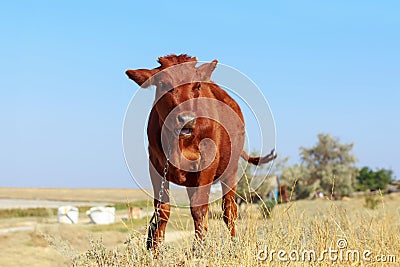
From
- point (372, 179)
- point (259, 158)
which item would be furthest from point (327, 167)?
point (259, 158)

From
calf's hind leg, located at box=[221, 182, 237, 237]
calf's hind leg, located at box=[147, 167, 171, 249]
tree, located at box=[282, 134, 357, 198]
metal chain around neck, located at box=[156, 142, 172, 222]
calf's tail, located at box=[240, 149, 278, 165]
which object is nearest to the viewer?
metal chain around neck, located at box=[156, 142, 172, 222]

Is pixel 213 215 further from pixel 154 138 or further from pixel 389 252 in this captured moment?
pixel 389 252

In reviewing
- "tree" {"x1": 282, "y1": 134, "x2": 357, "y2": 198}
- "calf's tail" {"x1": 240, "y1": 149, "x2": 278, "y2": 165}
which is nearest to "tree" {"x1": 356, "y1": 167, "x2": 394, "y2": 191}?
"tree" {"x1": 282, "y1": 134, "x2": 357, "y2": 198}

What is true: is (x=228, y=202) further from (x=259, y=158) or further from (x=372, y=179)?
(x=372, y=179)

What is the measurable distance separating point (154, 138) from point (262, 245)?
68.1 inches

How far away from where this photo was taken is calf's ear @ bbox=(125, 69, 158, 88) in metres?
6.94

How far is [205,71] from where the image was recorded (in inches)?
279

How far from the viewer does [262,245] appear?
623 cm

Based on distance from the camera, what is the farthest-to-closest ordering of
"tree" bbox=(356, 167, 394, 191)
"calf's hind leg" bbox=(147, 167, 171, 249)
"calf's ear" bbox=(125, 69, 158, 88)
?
"tree" bbox=(356, 167, 394, 191) → "calf's ear" bbox=(125, 69, 158, 88) → "calf's hind leg" bbox=(147, 167, 171, 249)

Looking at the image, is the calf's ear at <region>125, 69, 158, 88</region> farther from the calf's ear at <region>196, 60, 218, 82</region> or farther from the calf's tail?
the calf's tail

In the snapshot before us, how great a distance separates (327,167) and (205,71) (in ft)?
141

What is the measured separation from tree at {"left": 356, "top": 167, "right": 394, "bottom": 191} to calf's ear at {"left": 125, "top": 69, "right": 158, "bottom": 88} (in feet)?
157

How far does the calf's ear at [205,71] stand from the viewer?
696 cm

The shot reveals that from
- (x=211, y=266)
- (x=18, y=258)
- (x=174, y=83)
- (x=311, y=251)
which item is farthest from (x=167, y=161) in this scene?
(x=18, y=258)
